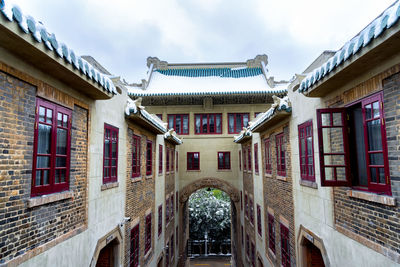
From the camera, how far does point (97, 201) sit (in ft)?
21.0

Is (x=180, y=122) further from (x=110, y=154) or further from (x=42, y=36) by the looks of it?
(x=42, y=36)

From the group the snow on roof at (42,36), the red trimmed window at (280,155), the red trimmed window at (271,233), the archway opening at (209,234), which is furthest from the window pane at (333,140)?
the archway opening at (209,234)

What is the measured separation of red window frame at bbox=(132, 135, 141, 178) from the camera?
917 centimetres

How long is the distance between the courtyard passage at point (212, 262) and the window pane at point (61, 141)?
21.3m

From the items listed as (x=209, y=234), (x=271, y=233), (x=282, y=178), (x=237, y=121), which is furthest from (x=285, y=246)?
(x=209, y=234)

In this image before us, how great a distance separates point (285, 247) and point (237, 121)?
11653 millimetres

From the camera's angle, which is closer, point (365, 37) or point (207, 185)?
point (365, 37)

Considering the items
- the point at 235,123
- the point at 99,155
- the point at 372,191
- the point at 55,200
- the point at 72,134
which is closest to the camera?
the point at 372,191

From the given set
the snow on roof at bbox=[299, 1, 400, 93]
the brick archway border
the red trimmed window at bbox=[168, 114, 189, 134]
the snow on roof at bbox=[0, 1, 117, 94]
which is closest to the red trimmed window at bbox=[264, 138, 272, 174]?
the snow on roof at bbox=[299, 1, 400, 93]

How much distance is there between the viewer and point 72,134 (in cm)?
547

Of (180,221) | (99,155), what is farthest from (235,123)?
(99,155)

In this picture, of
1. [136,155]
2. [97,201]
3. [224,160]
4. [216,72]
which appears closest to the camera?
[97,201]

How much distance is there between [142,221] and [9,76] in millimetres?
7386

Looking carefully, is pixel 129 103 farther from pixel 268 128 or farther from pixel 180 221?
pixel 180 221
